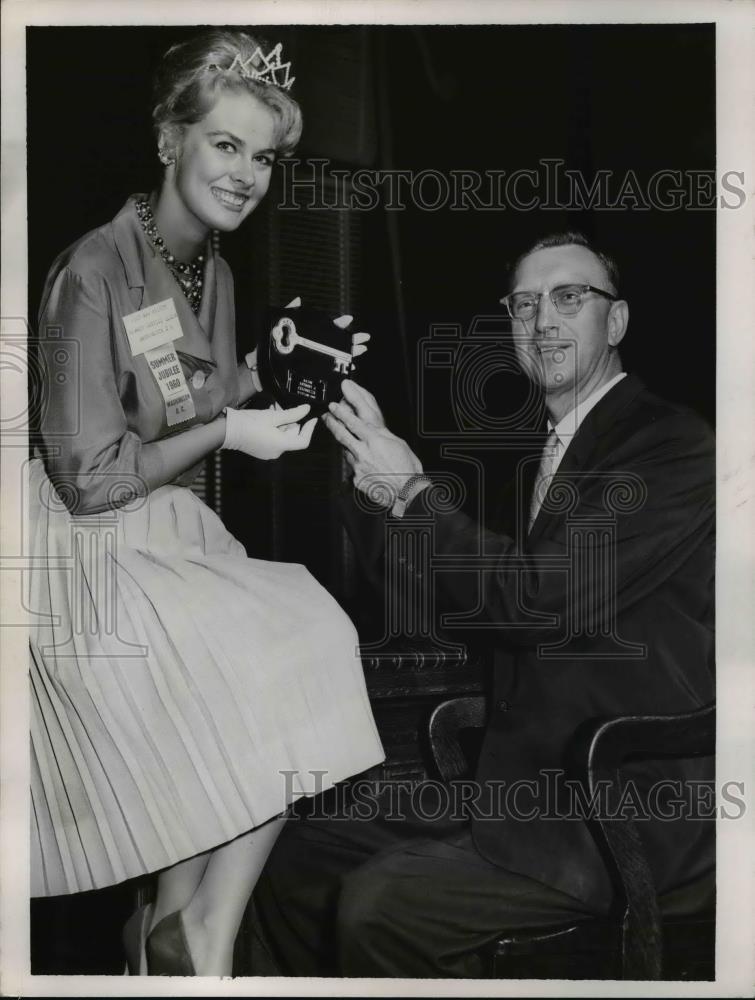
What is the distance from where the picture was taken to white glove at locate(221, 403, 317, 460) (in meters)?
2.64

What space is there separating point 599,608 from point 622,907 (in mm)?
656

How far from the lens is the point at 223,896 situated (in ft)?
8.38

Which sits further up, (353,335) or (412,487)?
(353,335)

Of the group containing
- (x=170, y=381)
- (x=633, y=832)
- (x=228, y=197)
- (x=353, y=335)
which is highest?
(x=228, y=197)

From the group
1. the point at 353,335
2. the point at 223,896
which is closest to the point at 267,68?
the point at 353,335

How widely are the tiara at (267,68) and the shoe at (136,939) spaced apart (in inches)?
76.3

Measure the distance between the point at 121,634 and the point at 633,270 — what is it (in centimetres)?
147

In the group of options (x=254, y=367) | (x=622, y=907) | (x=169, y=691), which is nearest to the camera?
(x=622, y=907)

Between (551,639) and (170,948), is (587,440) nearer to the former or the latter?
(551,639)

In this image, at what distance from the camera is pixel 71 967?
2.65 metres

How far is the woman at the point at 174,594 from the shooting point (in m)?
2.55

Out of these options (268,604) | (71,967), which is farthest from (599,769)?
(71,967)

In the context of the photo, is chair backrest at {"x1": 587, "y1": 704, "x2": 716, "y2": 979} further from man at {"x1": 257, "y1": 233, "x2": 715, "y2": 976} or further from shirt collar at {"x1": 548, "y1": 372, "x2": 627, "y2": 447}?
shirt collar at {"x1": 548, "y1": 372, "x2": 627, "y2": 447}

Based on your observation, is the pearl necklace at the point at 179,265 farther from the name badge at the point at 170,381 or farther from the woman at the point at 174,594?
the name badge at the point at 170,381
